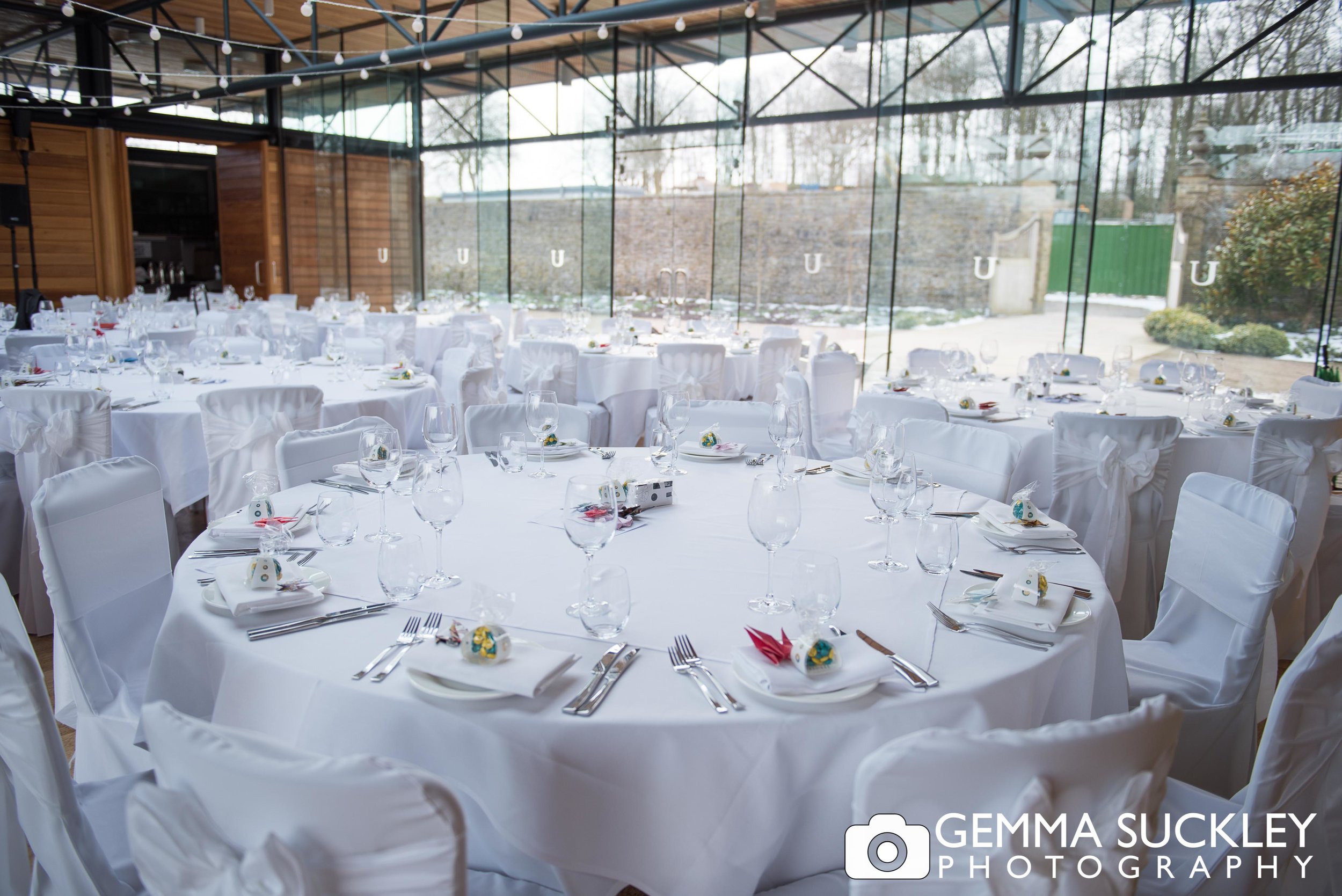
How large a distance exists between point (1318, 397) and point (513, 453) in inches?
193

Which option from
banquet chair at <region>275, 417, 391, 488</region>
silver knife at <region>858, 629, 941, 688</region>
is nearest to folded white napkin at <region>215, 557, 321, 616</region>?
banquet chair at <region>275, 417, 391, 488</region>

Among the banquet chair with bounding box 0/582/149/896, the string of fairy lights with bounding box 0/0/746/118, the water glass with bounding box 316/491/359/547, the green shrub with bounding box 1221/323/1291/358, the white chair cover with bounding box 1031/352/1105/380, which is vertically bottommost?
the banquet chair with bounding box 0/582/149/896

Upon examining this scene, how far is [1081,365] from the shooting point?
6.61 meters

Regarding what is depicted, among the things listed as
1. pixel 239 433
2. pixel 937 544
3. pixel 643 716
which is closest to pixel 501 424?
pixel 239 433

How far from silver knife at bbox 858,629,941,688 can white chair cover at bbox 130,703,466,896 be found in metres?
0.90

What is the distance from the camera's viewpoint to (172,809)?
1.18 meters

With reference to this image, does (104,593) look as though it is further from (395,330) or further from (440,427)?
(395,330)

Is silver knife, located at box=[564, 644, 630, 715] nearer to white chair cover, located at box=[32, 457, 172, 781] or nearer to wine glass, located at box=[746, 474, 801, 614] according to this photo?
wine glass, located at box=[746, 474, 801, 614]

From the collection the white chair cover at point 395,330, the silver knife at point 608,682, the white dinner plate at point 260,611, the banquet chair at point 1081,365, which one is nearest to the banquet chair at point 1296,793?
the silver knife at point 608,682

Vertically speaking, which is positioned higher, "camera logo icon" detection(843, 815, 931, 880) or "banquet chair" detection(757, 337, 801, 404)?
"banquet chair" detection(757, 337, 801, 404)

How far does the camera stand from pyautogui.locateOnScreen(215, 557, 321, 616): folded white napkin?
1.95 meters

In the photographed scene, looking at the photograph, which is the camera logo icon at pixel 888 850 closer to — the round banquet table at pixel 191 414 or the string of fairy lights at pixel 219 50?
the round banquet table at pixel 191 414

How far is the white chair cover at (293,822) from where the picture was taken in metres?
1.12

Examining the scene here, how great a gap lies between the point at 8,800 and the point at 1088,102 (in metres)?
9.02
